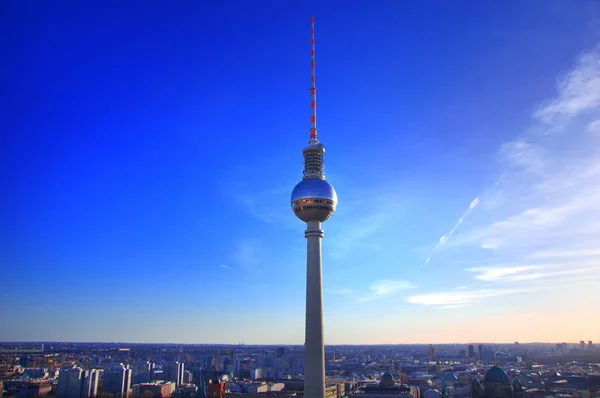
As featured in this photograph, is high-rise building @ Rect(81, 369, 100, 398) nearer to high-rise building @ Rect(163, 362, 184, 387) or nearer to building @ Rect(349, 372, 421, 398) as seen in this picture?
high-rise building @ Rect(163, 362, 184, 387)

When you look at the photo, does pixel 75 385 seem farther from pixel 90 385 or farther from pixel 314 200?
pixel 314 200

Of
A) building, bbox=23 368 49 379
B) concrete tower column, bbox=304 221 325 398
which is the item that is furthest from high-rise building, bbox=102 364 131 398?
concrete tower column, bbox=304 221 325 398

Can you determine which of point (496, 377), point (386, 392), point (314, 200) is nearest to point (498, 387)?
point (496, 377)

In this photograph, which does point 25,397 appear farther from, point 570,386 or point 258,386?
point 570,386

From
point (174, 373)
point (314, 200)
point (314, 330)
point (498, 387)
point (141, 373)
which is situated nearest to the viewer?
point (314, 330)

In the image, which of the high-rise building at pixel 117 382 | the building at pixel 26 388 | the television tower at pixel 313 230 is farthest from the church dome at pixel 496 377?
the building at pixel 26 388

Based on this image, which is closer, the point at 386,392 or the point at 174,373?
the point at 386,392

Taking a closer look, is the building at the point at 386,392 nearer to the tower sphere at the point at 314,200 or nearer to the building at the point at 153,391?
the building at the point at 153,391
